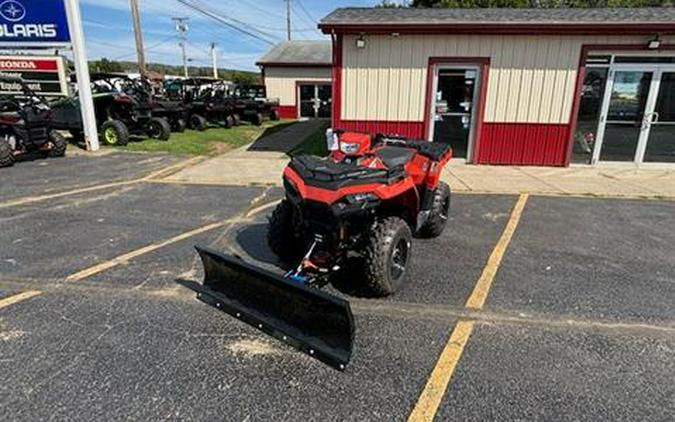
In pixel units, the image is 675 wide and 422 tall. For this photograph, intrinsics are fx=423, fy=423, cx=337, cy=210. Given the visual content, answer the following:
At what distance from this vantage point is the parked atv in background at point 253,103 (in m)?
19.4

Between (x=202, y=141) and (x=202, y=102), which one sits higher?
(x=202, y=102)

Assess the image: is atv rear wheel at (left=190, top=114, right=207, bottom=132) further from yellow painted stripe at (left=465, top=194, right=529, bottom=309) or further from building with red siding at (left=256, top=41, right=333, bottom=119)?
yellow painted stripe at (left=465, top=194, right=529, bottom=309)

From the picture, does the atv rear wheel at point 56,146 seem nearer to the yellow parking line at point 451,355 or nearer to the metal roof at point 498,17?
the metal roof at point 498,17

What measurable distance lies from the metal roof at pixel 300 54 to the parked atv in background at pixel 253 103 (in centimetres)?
216

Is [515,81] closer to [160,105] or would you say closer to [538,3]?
[160,105]

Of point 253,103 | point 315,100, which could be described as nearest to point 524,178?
point 253,103

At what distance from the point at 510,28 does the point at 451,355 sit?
820 centimetres

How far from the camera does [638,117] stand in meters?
9.40

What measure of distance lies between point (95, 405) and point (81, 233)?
333 centimetres

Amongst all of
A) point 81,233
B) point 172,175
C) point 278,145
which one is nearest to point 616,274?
point 81,233

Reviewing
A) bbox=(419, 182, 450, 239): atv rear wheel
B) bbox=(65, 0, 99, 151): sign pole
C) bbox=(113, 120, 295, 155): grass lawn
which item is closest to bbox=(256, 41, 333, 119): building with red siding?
bbox=(113, 120, 295, 155): grass lawn

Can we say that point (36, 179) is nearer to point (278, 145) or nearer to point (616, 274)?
point (278, 145)

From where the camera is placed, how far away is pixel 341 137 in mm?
4238

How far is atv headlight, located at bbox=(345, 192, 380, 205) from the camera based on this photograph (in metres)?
3.17
